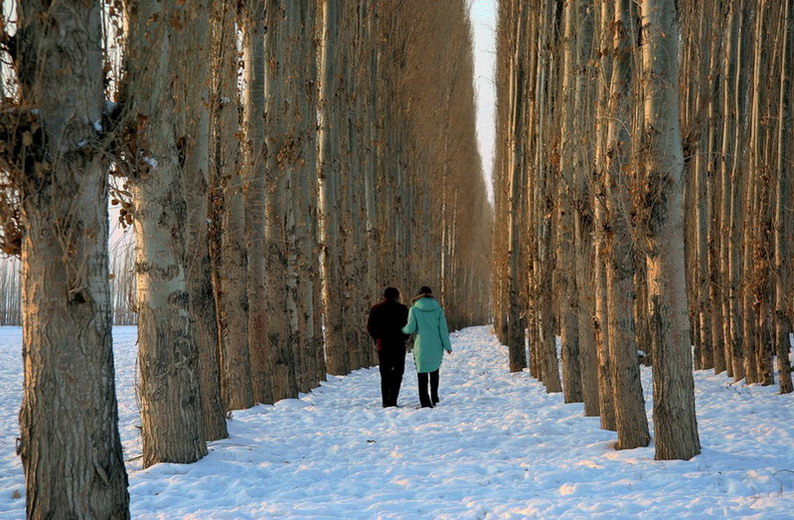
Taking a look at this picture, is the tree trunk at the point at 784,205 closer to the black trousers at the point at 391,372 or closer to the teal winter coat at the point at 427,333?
the teal winter coat at the point at 427,333

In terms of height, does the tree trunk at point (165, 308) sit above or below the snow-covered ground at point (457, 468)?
above

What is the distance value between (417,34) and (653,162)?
A: 16.8 meters

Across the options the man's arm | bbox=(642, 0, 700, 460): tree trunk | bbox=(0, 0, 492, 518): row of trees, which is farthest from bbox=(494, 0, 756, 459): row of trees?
bbox=(0, 0, 492, 518): row of trees

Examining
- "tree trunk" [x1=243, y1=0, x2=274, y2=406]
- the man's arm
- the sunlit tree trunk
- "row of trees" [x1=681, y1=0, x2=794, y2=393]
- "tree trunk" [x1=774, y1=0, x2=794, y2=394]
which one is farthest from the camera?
"row of trees" [x1=681, y1=0, x2=794, y2=393]

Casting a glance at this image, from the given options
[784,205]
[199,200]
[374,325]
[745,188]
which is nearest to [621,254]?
[199,200]

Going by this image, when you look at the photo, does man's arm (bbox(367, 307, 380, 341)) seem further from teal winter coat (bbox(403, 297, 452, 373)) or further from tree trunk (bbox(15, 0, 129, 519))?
tree trunk (bbox(15, 0, 129, 519))

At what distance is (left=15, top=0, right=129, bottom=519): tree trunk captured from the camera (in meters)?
3.95

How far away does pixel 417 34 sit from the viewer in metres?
21.9

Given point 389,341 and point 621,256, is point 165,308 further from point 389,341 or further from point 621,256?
point 389,341

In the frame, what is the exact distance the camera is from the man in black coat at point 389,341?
10.7 meters

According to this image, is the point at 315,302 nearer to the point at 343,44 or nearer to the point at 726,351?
the point at 343,44

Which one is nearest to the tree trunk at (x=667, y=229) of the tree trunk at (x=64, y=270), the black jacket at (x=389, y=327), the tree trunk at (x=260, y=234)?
the tree trunk at (x=64, y=270)

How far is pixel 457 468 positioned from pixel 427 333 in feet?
12.7

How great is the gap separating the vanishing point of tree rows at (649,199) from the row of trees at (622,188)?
17 mm
